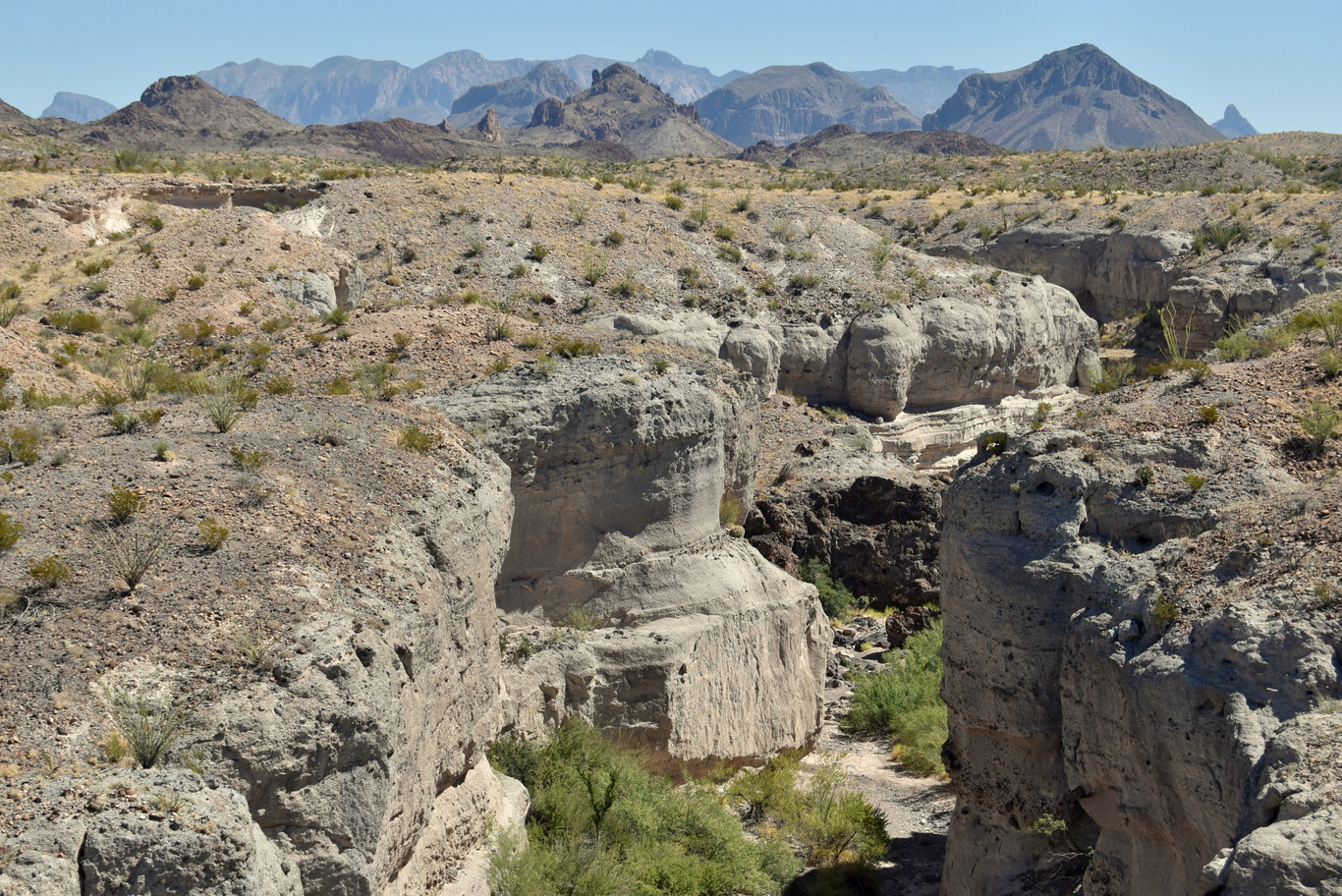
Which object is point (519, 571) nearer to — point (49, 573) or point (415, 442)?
point (415, 442)

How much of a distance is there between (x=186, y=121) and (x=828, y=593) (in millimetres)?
107986

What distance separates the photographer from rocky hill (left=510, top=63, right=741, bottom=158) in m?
150

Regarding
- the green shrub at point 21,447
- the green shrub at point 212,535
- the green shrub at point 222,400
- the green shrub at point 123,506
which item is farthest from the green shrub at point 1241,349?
the green shrub at point 21,447

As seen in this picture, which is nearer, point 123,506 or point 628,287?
point 123,506

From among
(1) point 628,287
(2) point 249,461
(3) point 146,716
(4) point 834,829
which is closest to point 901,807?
(4) point 834,829

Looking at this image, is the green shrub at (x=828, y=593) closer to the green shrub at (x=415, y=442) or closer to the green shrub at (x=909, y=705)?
the green shrub at (x=909, y=705)

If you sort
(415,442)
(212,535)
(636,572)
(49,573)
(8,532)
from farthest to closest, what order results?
1. (636,572)
2. (415,442)
3. (212,535)
4. (8,532)
5. (49,573)

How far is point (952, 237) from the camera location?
45.1 metres

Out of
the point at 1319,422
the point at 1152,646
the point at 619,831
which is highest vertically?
the point at 1319,422

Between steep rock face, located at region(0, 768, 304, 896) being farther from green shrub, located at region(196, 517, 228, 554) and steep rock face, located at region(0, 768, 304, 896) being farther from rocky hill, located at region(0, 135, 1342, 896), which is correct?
green shrub, located at region(196, 517, 228, 554)

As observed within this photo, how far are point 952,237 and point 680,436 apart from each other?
3158cm

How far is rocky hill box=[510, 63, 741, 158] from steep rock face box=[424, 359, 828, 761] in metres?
131

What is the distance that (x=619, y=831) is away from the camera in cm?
1406

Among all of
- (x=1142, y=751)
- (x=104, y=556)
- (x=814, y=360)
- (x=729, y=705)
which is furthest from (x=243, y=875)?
(x=814, y=360)
